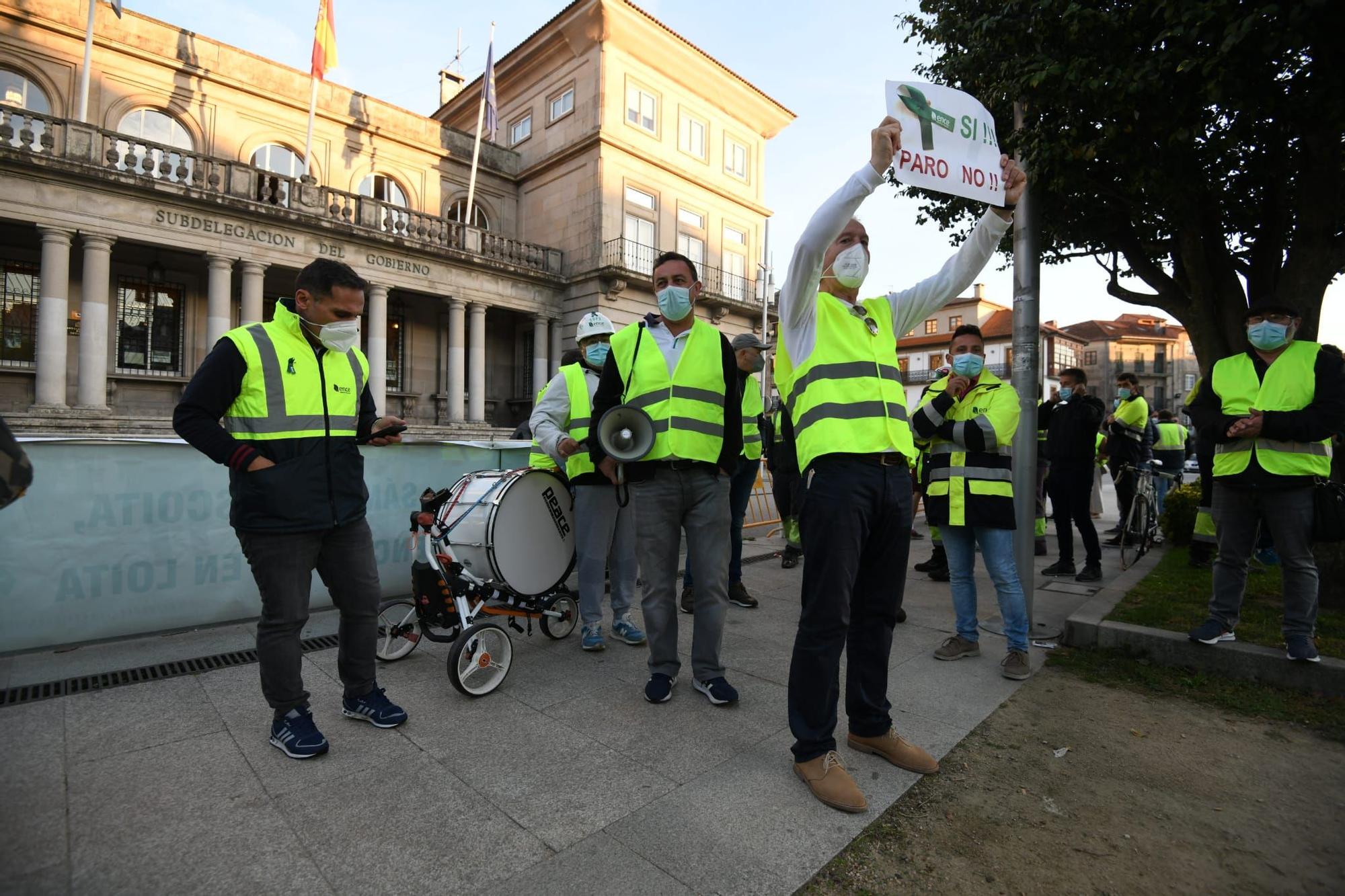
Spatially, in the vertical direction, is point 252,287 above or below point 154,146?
below

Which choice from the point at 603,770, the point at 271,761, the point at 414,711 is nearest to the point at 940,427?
the point at 603,770

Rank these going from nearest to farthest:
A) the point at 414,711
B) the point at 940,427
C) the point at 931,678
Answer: the point at 414,711 < the point at 931,678 < the point at 940,427

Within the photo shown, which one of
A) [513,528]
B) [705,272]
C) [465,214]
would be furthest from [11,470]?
[705,272]

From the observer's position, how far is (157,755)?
9.23 feet

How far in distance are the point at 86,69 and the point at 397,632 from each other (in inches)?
826

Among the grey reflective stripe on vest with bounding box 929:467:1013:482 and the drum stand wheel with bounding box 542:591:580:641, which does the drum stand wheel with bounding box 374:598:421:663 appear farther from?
the grey reflective stripe on vest with bounding box 929:467:1013:482

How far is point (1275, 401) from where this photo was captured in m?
4.00

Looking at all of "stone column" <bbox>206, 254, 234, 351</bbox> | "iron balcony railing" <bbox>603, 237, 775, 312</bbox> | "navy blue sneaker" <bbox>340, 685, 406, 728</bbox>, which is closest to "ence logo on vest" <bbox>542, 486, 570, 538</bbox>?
"navy blue sneaker" <bbox>340, 685, 406, 728</bbox>

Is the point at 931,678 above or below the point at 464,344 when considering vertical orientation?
below

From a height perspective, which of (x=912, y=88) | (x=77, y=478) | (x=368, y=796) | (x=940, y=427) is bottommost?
(x=368, y=796)

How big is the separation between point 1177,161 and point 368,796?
7.52 m

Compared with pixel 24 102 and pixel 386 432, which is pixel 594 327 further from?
pixel 24 102

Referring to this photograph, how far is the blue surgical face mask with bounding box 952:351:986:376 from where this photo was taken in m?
4.34

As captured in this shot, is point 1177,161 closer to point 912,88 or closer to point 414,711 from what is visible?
point 912,88
